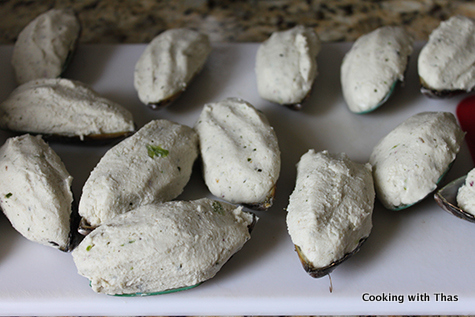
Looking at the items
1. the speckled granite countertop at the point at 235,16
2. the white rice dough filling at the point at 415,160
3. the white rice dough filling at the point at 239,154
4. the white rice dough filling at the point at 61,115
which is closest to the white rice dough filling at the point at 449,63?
the white rice dough filling at the point at 415,160

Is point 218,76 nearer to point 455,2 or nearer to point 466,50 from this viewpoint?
point 466,50

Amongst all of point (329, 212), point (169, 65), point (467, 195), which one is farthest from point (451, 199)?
point (169, 65)

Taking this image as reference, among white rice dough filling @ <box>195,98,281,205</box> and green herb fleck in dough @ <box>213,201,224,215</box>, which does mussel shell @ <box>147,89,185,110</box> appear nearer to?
white rice dough filling @ <box>195,98,281,205</box>

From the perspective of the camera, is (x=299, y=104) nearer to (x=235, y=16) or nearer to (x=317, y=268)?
(x=317, y=268)

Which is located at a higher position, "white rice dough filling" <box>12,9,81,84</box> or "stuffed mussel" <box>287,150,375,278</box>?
"white rice dough filling" <box>12,9,81,84</box>

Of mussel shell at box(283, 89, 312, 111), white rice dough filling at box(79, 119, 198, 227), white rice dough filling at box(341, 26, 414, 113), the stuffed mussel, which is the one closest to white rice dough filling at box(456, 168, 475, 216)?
the stuffed mussel

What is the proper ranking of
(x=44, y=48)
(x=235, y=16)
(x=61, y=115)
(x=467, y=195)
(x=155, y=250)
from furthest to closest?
(x=235, y=16) → (x=44, y=48) → (x=61, y=115) → (x=467, y=195) → (x=155, y=250)

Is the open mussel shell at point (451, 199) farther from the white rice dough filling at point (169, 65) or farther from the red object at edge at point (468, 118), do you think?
the white rice dough filling at point (169, 65)
